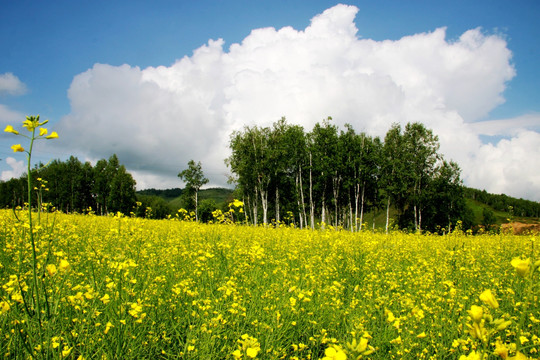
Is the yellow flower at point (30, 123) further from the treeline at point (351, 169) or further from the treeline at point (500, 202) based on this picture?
the treeline at point (500, 202)

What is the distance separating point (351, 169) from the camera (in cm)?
3206

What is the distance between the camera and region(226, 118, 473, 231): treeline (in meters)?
31.2

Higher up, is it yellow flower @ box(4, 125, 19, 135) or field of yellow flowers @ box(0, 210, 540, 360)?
yellow flower @ box(4, 125, 19, 135)

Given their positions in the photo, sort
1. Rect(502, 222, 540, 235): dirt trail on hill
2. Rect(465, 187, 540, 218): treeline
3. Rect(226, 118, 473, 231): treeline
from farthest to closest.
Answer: Rect(465, 187, 540, 218): treeline, Rect(226, 118, 473, 231): treeline, Rect(502, 222, 540, 235): dirt trail on hill

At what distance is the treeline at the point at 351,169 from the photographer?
3116cm

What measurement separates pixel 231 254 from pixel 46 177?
200ft

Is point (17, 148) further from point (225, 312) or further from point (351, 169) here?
point (351, 169)

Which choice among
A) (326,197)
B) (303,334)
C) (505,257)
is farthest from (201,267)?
(326,197)

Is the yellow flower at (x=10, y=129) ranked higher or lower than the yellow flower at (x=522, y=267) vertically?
higher

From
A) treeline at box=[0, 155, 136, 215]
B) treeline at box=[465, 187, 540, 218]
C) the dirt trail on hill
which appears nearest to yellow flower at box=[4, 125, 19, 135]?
the dirt trail on hill

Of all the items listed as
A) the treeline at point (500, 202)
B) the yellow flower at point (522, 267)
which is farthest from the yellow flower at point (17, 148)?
the treeline at point (500, 202)

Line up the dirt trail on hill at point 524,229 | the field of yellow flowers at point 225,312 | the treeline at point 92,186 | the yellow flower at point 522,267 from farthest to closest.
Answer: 1. the treeline at point 92,186
2. the dirt trail on hill at point 524,229
3. the field of yellow flowers at point 225,312
4. the yellow flower at point 522,267

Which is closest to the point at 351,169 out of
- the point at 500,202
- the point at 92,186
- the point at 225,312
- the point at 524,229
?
the point at 524,229

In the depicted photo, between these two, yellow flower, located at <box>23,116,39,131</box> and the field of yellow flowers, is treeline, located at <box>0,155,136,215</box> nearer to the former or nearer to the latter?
the field of yellow flowers
